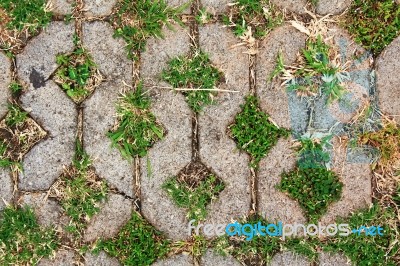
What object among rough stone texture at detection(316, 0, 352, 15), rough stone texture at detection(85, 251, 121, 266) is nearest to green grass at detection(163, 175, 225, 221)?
rough stone texture at detection(85, 251, 121, 266)

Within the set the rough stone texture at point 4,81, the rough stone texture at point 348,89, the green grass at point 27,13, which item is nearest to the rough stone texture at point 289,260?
the rough stone texture at point 348,89

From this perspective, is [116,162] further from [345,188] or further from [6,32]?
[345,188]

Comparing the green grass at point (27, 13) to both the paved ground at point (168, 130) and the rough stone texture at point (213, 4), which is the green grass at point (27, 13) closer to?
the paved ground at point (168, 130)

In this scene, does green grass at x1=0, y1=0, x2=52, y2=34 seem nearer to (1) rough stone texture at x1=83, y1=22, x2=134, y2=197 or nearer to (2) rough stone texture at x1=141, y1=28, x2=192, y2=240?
(1) rough stone texture at x1=83, y1=22, x2=134, y2=197

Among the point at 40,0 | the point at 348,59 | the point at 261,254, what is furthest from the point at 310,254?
the point at 40,0

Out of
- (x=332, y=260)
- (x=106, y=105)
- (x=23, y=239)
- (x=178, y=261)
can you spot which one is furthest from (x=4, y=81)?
(x=332, y=260)

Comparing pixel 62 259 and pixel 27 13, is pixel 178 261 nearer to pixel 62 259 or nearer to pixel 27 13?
pixel 62 259

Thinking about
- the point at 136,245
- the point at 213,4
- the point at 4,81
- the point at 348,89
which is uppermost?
the point at 213,4
